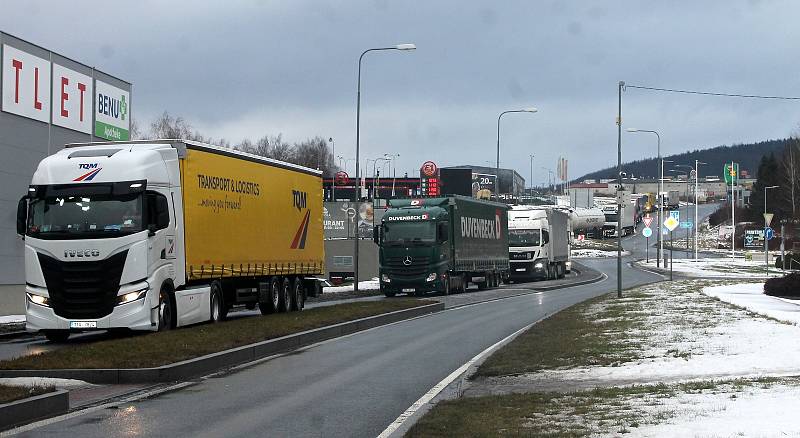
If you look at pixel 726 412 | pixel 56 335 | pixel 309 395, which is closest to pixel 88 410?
pixel 309 395

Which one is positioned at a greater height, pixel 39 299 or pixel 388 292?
pixel 39 299

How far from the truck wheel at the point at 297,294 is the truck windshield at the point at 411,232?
13400 mm

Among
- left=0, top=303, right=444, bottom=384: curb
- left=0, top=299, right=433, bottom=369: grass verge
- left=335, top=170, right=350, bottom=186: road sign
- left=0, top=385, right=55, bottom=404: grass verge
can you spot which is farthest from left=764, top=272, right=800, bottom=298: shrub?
left=335, top=170, right=350, bottom=186: road sign

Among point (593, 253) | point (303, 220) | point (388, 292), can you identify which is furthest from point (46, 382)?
point (593, 253)

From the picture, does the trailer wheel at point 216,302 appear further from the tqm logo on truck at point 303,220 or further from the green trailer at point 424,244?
the green trailer at point 424,244

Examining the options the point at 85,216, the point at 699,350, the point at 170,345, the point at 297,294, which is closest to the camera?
the point at 699,350

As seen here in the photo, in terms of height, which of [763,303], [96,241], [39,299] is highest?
[96,241]

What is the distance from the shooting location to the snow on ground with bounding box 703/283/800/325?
24891 mm

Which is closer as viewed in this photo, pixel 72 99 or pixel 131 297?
pixel 131 297

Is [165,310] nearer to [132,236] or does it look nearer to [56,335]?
[132,236]

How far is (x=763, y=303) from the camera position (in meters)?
30.9

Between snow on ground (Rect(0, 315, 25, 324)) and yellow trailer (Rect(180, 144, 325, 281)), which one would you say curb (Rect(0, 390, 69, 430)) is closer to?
yellow trailer (Rect(180, 144, 325, 281))

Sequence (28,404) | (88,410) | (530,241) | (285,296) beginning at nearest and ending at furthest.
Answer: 1. (28,404)
2. (88,410)
3. (285,296)
4. (530,241)

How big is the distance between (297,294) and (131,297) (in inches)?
445
